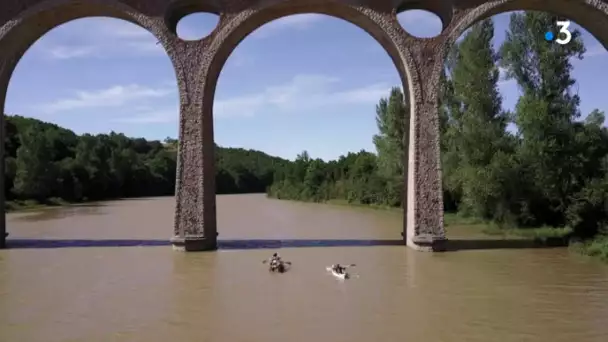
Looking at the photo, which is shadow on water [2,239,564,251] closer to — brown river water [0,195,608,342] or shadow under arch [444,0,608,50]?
brown river water [0,195,608,342]

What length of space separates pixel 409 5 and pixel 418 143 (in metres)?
2.54

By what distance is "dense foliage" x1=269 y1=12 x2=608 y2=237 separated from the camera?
536 inches

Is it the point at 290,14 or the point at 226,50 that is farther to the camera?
the point at 290,14

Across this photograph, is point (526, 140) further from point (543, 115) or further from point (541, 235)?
point (541, 235)

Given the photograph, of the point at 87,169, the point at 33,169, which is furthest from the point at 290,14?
the point at 87,169

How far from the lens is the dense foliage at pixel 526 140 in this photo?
44.7 ft

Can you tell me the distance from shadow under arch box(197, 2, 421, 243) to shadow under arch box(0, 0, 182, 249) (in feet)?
2.50

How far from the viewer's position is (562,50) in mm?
14742

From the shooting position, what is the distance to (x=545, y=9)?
→ 38.9 ft

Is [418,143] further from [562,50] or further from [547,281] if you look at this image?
[562,50]

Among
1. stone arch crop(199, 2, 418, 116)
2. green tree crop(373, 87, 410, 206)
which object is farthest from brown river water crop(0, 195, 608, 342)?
green tree crop(373, 87, 410, 206)

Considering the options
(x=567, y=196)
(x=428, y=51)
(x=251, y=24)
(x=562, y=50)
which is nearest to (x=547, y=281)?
(x=428, y=51)

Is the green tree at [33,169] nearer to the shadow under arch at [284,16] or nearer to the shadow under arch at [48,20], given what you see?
the shadow under arch at [48,20]

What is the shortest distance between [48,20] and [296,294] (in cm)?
703
